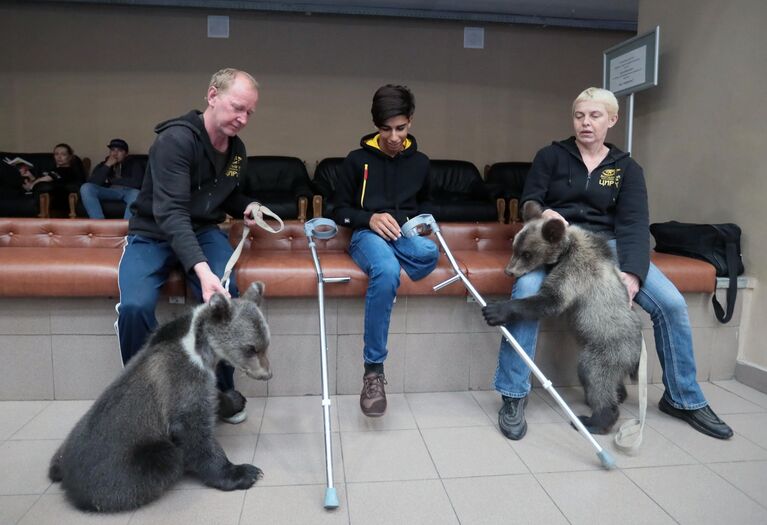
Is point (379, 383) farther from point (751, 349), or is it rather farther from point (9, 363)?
point (751, 349)

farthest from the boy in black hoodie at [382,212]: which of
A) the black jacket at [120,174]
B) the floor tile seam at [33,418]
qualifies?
the black jacket at [120,174]

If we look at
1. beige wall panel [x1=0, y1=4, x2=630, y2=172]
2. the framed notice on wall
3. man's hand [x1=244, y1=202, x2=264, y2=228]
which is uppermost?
beige wall panel [x1=0, y1=4, x2=630, y2=172]

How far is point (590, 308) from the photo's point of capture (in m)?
2.42

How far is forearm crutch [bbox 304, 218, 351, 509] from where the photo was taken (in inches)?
74.4

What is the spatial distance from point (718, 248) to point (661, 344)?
909 millimetres

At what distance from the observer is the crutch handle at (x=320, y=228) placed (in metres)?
2.77

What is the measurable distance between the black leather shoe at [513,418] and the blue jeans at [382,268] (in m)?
0.65

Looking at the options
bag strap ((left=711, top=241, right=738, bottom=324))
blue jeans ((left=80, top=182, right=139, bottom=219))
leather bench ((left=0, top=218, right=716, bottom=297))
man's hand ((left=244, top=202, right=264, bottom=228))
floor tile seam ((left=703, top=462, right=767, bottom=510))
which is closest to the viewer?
floor tile seam ((left=703, top=462, right=767, bottom=510))

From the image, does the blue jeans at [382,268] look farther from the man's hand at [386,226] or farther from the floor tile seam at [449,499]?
the floor tile seam at [449,499]

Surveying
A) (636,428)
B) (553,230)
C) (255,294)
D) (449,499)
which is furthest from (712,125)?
(255,294)

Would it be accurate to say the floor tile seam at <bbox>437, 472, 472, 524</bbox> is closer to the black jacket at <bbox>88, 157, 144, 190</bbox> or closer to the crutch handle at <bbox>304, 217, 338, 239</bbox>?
the crutch handle at <bbox>304, 217, 338, 239</bbox>

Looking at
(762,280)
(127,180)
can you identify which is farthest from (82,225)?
(762,280)

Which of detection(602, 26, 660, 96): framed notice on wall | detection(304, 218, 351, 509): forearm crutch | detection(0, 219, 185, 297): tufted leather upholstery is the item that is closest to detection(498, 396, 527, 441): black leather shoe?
detection(304, 218, 351, 509): forearm crutch

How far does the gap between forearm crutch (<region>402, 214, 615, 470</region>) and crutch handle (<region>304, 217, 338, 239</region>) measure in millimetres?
413
